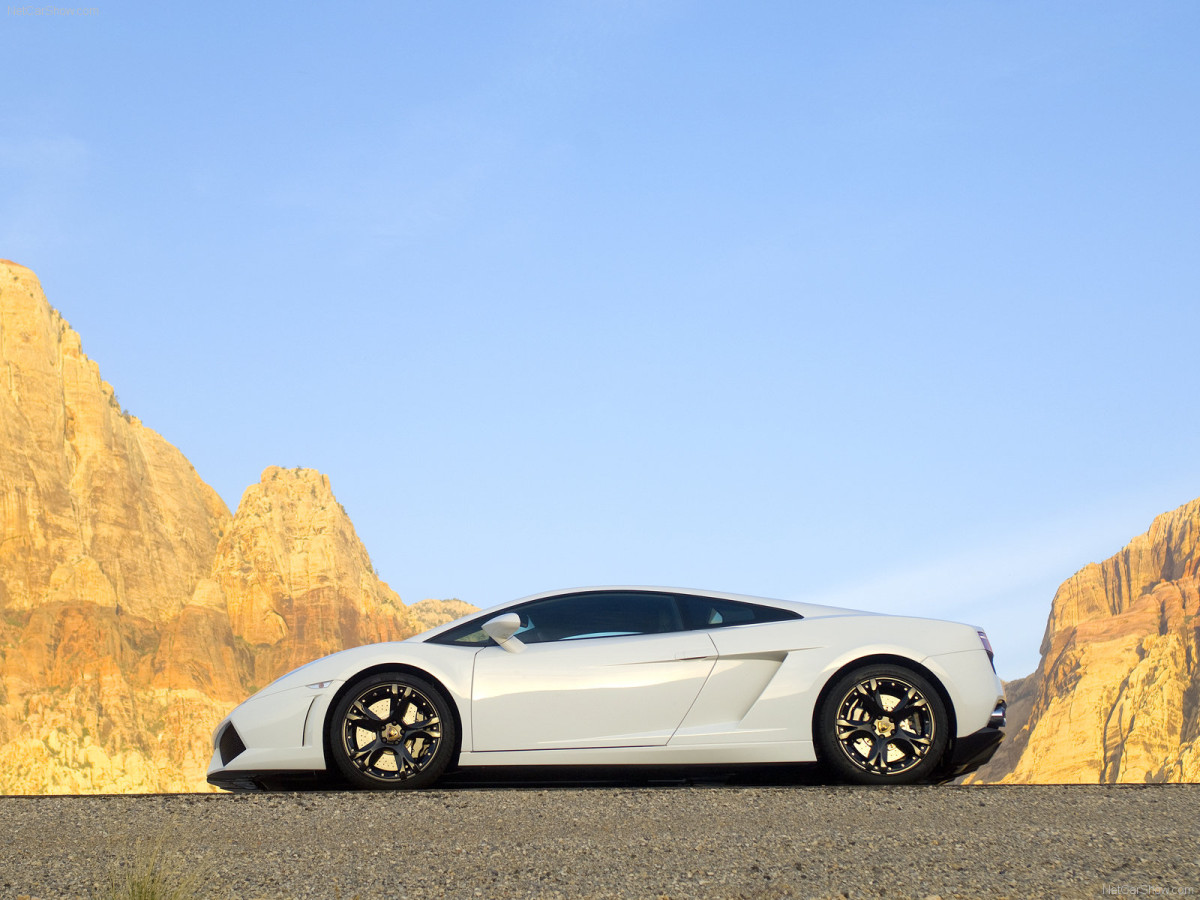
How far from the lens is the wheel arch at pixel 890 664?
22.2 feet

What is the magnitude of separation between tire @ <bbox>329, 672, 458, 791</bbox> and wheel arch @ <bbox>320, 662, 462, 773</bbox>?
17 mm

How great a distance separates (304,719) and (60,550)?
292 feet

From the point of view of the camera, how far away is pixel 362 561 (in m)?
123

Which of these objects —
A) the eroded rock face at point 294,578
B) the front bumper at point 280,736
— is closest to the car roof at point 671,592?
the front bumper at point 280,736

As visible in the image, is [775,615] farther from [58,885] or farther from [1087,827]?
[58,885]

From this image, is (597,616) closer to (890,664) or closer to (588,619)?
(588,619)

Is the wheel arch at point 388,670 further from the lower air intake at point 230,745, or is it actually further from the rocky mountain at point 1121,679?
the rocky mountain at point 1121,679

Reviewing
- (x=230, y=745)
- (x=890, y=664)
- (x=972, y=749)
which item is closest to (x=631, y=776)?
(x=890, y=664)

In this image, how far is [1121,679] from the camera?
84.2 metres

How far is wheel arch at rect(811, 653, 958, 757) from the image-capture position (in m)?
6.77

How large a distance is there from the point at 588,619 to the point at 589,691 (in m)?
0.55

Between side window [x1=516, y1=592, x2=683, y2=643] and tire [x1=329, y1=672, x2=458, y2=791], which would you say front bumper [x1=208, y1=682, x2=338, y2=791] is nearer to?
tire [x1=329, y1=672, x2=458, y2=791]

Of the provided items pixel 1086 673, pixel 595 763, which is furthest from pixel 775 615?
pixel 1086 673

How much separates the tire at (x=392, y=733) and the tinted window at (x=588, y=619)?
0.40 metres
